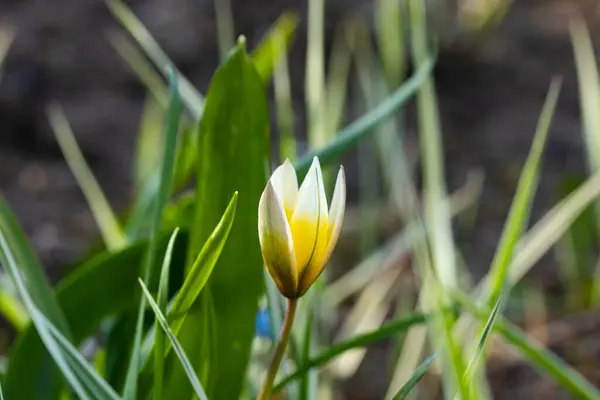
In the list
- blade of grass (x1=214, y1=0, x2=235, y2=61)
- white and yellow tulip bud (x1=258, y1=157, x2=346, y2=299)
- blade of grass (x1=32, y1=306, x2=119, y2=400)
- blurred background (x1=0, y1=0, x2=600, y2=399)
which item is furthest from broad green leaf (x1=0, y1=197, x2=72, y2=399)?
blade of grass (x1=214, y1=0, x2=235, y2=61)

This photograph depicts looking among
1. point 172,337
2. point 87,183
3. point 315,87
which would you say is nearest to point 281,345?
point 172,337

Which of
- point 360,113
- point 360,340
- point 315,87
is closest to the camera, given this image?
point 360,340

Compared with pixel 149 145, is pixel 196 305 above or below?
below

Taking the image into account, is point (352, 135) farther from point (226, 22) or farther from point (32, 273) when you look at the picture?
point (226, 22)

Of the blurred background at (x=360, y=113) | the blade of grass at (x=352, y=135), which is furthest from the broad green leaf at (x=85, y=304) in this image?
the blurred background at (x=360, y=113)

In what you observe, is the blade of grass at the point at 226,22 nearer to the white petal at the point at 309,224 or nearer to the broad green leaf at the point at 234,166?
the broad green leaf at the point at 234,166

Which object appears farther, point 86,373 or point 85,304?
point 85,304
